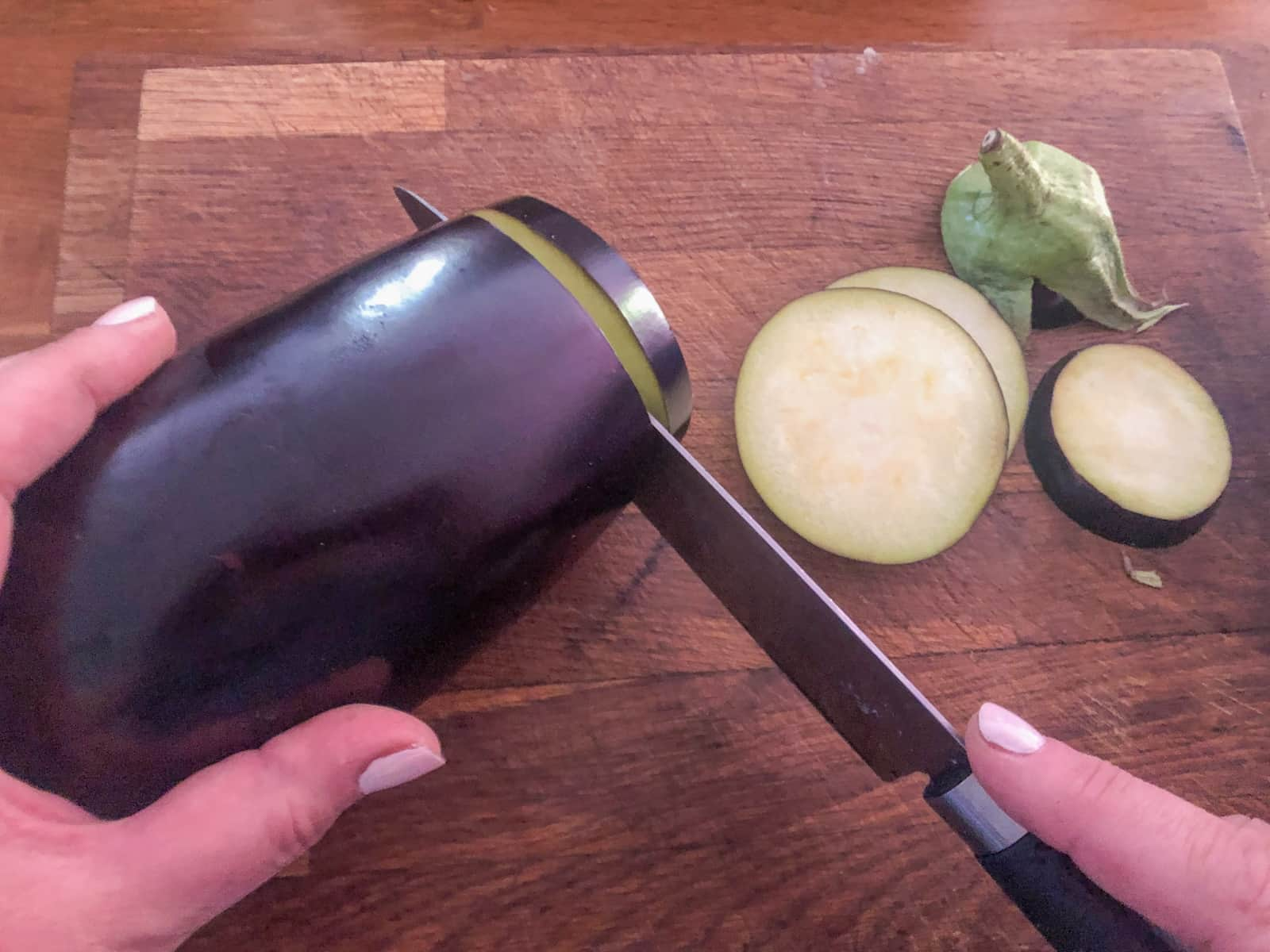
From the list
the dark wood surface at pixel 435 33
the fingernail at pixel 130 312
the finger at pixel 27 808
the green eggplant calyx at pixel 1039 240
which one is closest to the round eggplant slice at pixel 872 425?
the green eggplant calyx at pixel 1039 240

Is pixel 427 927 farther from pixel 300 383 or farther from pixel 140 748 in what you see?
pixel 300 383

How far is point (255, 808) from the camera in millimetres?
760

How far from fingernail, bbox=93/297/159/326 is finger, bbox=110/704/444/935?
0.47 metres

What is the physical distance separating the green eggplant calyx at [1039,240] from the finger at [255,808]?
976 millimetres

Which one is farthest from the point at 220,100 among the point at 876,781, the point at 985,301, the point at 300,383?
the point at 876,781

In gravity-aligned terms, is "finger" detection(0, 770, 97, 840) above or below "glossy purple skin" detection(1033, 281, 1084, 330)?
below

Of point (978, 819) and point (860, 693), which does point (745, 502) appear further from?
point (978, 819)

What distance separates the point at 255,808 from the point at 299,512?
252mm

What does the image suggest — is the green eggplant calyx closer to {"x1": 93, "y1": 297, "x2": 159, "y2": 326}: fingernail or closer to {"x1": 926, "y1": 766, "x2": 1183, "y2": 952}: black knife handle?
{"x1": 926, "y1": 766, "x2": 1183, "y2": 952}: black knife handle

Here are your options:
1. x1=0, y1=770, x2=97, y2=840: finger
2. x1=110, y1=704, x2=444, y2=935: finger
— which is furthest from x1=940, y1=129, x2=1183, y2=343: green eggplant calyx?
x1=0, y1=770, x2=97, y2=840: finger

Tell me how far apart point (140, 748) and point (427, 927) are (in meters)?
0.45

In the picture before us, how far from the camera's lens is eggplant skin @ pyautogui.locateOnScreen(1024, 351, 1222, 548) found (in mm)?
1155

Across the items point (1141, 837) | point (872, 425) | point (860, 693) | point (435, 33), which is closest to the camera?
point (1141, 837)

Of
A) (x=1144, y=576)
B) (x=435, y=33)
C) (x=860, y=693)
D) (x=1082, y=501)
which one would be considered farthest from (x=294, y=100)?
(x=1144, y=576)
